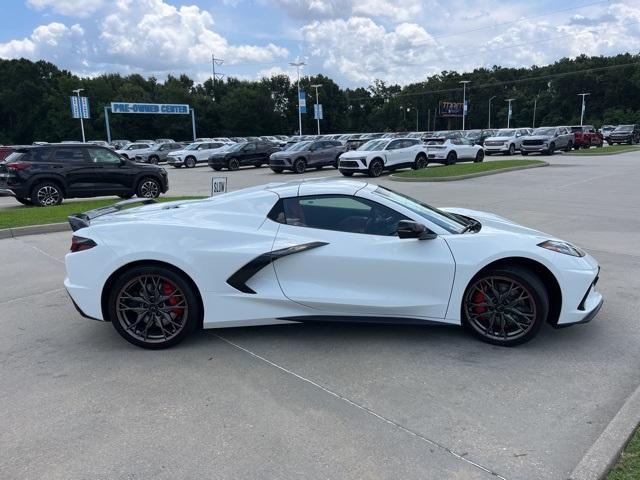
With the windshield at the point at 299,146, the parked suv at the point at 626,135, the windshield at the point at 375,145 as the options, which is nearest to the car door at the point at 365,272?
the windshield at the point at 375,145

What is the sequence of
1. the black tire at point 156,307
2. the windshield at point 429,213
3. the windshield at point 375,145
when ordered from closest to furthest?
the black tire at point 156,307 → the windshield at point 429,213 → the windshield at point 375,145

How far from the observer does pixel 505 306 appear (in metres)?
4.31

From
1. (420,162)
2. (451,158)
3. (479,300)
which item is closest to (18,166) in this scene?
(479,300)

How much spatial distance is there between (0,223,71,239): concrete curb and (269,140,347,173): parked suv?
15731mm

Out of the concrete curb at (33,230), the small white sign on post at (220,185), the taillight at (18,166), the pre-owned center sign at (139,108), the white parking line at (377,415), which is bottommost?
the white parking line at (377,415)

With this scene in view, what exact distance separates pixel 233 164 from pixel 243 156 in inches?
36.3

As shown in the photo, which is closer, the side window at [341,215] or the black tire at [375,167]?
the side window at [341,215]

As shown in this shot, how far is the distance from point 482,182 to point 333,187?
14.4 m

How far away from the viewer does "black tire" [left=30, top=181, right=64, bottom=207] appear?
1375 cm

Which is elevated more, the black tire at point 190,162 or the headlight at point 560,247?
the headlight at point 560,247

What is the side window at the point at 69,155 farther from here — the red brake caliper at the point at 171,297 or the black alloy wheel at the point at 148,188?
the red brake caliper at the point at 171,297

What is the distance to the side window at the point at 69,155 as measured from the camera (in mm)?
14078

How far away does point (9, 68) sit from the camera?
87.9 metres

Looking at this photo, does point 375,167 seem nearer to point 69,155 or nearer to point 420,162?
point 420,162
